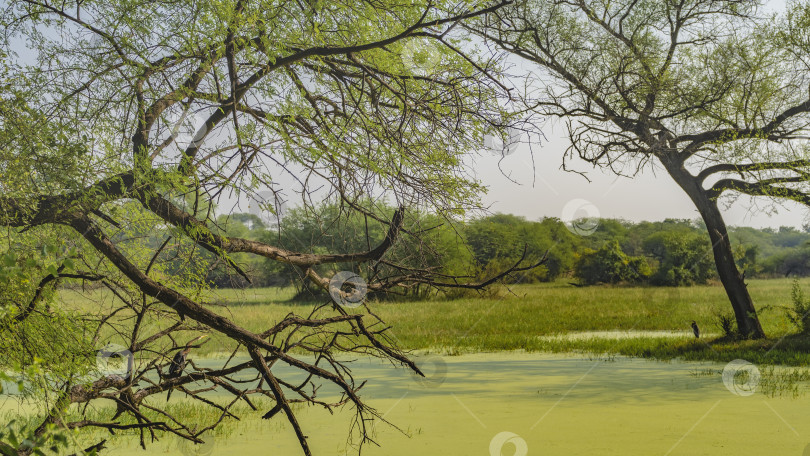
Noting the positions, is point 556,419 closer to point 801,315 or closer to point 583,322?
point 801,315

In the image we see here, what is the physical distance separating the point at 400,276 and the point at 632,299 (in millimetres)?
18817

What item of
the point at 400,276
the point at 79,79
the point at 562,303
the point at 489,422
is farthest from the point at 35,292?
the point at 562,303

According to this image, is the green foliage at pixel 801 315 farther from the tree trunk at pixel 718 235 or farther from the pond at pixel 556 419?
the pond at pixel 556 419

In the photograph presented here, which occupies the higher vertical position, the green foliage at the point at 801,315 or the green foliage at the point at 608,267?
the green foliage at the point at 608,267

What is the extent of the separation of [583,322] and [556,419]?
35.0 feet

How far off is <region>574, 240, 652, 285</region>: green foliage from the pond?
1931 centimetres

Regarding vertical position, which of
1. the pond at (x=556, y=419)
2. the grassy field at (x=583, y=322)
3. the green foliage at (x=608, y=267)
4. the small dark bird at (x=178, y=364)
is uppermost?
the green foliage at (x=608, y=267)

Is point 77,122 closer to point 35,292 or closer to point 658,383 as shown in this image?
point 35,292

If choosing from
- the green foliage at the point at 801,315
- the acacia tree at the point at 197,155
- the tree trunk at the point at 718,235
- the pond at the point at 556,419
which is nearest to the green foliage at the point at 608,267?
the green foliage at the point at 801,315

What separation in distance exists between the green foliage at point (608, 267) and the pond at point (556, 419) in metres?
19.3

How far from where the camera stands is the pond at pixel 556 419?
232 inches

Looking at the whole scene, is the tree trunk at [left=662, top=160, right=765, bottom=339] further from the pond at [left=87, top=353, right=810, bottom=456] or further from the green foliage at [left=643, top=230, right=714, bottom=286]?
the green foliage at [left=643, top=230, right=714, bottom=286]

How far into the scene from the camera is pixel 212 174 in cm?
374

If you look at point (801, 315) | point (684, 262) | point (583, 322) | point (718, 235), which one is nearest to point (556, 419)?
point (718, 235)
